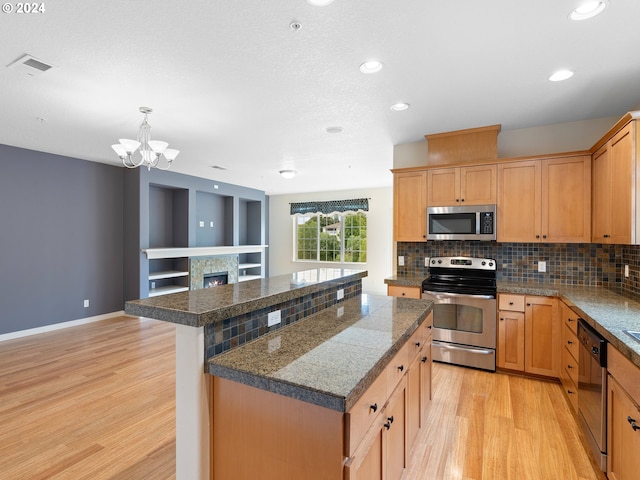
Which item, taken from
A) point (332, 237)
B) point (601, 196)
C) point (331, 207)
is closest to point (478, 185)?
point (601, 196)

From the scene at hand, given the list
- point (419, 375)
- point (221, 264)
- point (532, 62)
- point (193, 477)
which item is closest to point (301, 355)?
point (193, 477)

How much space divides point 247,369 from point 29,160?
5.43m

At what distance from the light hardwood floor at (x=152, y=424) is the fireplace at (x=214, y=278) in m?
3.11

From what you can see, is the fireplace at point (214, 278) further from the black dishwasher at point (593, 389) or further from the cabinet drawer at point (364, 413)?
the black dishwasher at point (593, 389)

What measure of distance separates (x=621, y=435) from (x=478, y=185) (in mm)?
2536

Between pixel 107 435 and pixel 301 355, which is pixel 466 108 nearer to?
pixel 301 355

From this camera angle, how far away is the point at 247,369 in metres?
1.27

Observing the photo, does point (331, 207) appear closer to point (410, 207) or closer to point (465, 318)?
point (410, 207)

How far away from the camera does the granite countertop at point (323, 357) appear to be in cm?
113

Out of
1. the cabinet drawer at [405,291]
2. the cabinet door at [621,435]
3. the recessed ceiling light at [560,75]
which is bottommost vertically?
the cabinet door at [621,435]

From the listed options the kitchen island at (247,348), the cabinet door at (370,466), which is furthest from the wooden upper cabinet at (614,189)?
the cabinet door at (370,466)

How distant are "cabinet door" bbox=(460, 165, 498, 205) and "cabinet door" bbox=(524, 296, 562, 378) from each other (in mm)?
1131

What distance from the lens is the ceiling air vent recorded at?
2.27 m

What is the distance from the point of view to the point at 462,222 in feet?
12.1
